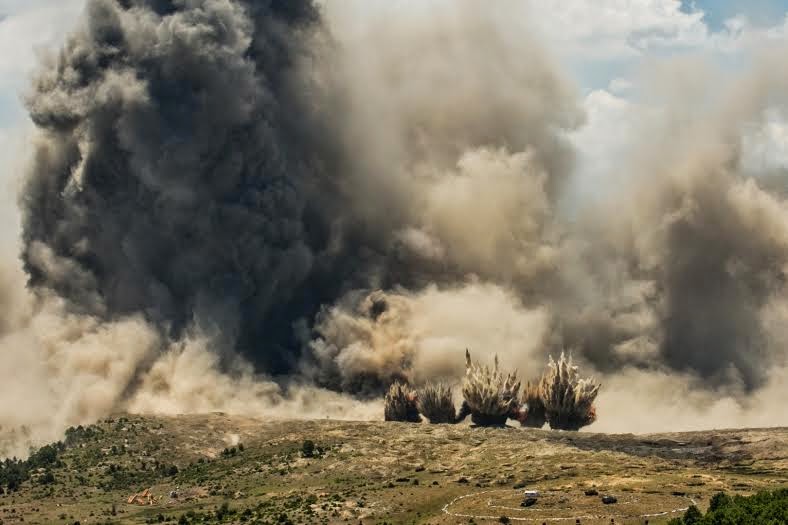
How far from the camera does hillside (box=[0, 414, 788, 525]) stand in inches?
5807

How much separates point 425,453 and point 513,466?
17569mm

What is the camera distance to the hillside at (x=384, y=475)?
484ft

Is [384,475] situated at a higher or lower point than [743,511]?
higher

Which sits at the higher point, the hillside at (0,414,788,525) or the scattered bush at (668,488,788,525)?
the hillside at (0,414,788,525)

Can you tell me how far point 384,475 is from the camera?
171250 mm

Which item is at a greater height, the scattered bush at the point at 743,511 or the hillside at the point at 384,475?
the hillside at the point at 384,475

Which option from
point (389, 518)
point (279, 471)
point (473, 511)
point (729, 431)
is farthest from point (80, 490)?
point (729, 431)

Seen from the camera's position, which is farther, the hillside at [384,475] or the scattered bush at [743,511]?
the hillside at [384,475]

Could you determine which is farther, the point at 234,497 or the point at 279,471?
Result: the point at 279,471

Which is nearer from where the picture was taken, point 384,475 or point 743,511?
point 743,511

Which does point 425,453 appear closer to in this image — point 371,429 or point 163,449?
point 371,429

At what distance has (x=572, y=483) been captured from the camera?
155 m

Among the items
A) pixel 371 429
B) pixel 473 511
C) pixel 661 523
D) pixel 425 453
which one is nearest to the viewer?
pixel 661 523

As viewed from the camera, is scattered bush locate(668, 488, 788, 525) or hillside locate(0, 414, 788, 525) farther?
hillside locate(0, 414, 788, 525)
